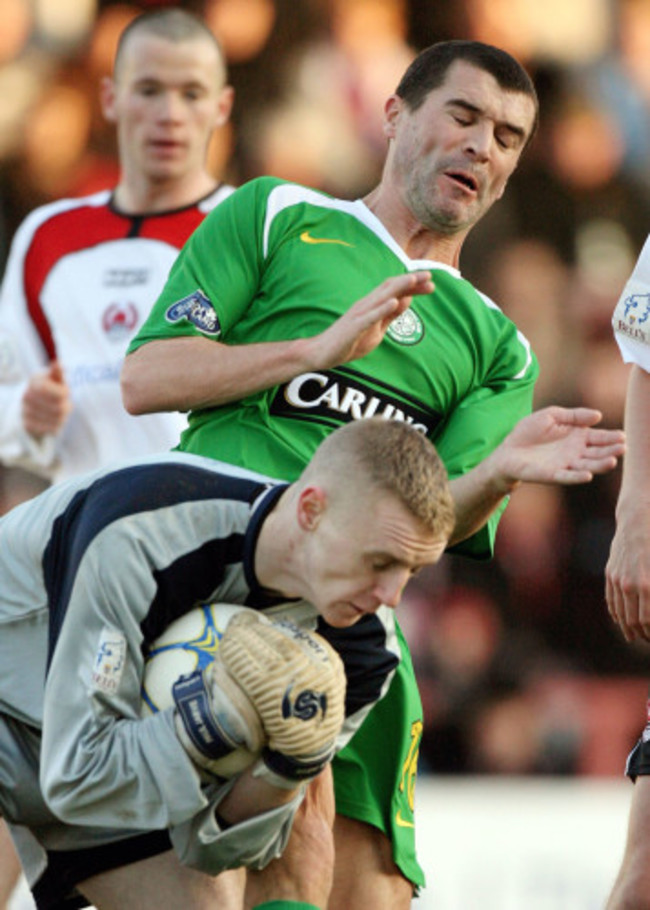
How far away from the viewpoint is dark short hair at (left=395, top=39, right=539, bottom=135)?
4.56 metres

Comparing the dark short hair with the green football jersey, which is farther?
the dark short hair

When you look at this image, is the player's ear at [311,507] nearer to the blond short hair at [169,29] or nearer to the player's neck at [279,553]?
the player's neck at [279,553]

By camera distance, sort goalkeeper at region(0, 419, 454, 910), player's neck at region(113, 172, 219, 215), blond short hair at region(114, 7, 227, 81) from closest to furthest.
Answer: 1. goalkeeper at region(0, 419, 454, 910)
2. player's neck at region(113, 172, 219, 215)
3. blond short hair at region(114, 7, 227, 81)

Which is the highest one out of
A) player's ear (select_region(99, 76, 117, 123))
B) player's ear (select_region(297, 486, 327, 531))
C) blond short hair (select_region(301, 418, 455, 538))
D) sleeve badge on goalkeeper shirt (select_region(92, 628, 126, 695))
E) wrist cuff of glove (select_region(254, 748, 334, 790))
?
player's ear (select_region(99, 76, 117, 123))

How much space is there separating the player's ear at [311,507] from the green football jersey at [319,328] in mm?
712

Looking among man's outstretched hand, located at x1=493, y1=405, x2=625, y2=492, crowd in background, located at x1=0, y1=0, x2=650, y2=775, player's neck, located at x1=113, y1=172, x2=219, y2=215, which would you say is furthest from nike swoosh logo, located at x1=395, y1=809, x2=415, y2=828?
crowd in background, located at x1=0, y1=0, x2=650, y2=775

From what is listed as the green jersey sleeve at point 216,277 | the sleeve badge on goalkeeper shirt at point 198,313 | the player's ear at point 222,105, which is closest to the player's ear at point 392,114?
the green jersey sleeve at point 216,277

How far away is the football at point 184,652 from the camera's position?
12.1 feet

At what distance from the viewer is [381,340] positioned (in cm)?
425

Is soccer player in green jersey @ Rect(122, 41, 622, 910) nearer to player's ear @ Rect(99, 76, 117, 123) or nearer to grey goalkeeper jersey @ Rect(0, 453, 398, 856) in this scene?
grey goalkeeper jersey @ Rect(0, 453, 398, 856)

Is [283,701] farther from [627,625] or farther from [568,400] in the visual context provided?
[568,400]

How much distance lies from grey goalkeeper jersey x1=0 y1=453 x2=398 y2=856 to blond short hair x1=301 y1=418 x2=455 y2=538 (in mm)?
207

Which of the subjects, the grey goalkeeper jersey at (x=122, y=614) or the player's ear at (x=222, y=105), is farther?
the player's ear at (x=222, y=105)

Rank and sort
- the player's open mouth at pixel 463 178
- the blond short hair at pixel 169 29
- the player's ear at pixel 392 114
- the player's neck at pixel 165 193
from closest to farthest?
the player's open mouth at pixel 463 178 < the player's ear at pixel 392 114 < the player's neck at pixel 165 193 < the blond short hair at pixel 169 29
